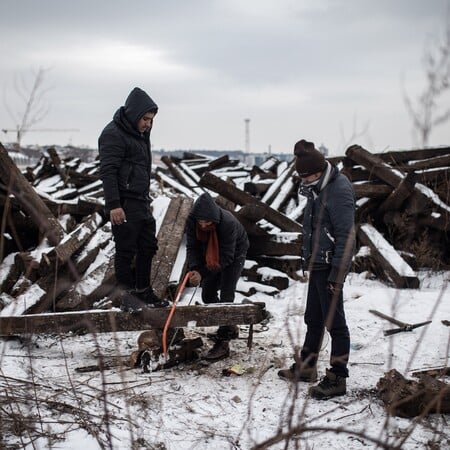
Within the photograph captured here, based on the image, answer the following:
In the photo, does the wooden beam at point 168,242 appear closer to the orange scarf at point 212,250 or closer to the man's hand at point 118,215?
the orange scarf at point 212,250

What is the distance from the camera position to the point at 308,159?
3.84m

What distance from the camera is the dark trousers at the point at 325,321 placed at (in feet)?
12.6

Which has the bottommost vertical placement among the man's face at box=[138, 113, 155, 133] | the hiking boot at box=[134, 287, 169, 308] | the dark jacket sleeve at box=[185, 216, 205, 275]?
the hiking boot at box=[134, 287, 169, 308]

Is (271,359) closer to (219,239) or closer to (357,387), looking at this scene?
(357,387)

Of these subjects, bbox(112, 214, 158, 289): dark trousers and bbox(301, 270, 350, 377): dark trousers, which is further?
bbox(112, 214, 158, 289): dark trousers

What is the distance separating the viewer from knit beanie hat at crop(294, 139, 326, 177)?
3840 millimetres

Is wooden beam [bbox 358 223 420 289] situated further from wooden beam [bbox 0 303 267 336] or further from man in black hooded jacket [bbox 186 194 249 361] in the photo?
wooden beam [bbox 0 303 267 336]

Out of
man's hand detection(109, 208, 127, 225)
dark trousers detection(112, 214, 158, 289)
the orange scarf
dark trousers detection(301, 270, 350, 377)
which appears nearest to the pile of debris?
dark trousers detection(112, 214, 158, 289)

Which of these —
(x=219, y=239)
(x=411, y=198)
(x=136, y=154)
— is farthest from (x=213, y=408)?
(x=411, y=198)

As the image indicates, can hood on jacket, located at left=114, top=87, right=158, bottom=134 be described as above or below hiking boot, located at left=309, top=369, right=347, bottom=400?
above

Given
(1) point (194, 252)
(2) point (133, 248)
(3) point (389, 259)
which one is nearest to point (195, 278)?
(1) point (194, 252)

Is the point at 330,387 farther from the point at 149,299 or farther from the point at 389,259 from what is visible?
the point at 389,259

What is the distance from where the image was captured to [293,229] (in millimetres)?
7570

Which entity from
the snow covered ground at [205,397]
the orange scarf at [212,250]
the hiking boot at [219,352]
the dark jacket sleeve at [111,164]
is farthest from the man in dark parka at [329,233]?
the dark jacket sleeve at [111,164]
